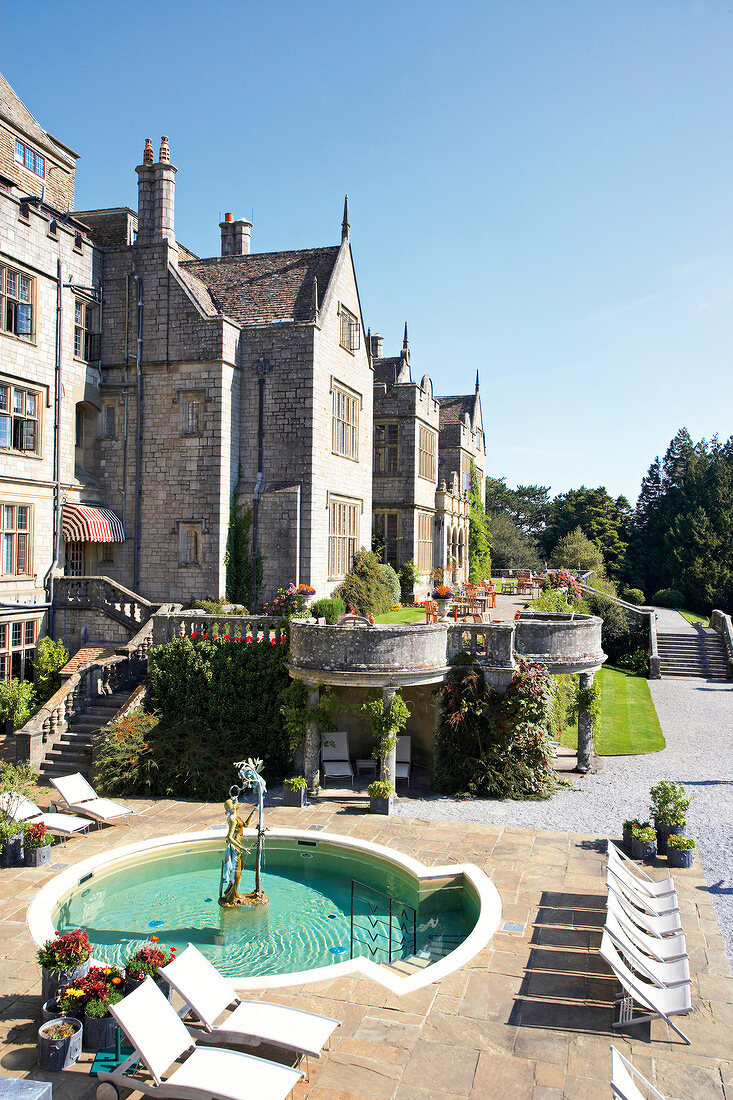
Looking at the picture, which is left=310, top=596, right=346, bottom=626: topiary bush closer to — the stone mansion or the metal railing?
the stone mansion

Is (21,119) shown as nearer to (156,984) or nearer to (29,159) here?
(29,159)

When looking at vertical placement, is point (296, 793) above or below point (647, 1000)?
below

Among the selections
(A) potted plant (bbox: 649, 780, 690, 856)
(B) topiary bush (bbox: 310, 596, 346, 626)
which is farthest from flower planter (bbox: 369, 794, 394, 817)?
(B) topiary bush (bbox: 310, 596, 346, 626)

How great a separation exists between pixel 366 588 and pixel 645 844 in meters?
18.3

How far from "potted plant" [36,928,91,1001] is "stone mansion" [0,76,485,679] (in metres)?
17.0

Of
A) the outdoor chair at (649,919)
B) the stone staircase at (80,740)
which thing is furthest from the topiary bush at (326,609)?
the outdoor chair at (649,919)

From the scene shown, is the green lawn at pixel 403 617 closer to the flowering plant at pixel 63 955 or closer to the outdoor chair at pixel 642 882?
the outdoor chair at pixel 642 882

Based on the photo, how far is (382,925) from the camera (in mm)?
13422

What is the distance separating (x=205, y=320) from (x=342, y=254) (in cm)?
686

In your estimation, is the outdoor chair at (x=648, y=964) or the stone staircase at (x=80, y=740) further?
the stone staircase at (x=80, y=740)

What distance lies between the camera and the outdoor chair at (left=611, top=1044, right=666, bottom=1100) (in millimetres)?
7554

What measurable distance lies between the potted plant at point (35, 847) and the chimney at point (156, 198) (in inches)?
866

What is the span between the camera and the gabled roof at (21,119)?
2908cm

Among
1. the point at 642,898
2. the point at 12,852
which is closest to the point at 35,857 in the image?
the point at 12,852
